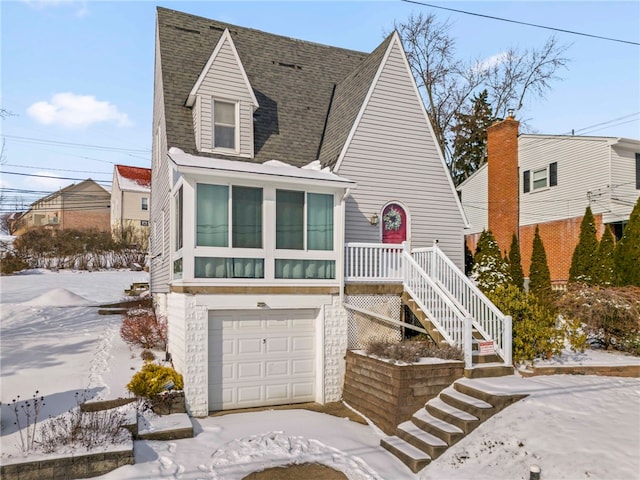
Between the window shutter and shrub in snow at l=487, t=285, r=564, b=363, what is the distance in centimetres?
1368

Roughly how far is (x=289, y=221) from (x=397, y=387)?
418 centimetres

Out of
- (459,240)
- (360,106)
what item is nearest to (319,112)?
(360,106)

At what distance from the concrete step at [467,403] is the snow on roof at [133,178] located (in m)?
36.1

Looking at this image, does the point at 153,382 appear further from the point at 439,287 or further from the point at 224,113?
the point at 224,113

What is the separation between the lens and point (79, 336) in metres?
14.1

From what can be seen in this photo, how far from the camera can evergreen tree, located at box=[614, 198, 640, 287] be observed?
48.4ft

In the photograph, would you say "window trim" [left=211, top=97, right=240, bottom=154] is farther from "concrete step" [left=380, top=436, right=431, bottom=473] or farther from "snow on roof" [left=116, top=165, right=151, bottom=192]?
"snow on roof" [left=116, top=165, right=151, bottom=192]

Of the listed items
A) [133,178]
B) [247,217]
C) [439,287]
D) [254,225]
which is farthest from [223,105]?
[133,178]

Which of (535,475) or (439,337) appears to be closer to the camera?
(535,475)

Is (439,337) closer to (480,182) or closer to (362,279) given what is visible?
(362,279)

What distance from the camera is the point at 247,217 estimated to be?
9844mm

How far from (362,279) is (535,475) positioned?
227 inches

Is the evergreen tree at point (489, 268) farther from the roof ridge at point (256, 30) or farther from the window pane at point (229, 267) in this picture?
Result: the roof ridge at point (256, 30)

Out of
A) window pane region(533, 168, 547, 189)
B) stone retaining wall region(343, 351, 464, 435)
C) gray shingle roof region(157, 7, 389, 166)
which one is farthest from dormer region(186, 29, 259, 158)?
window pane region(533, 168, 547, 189)
